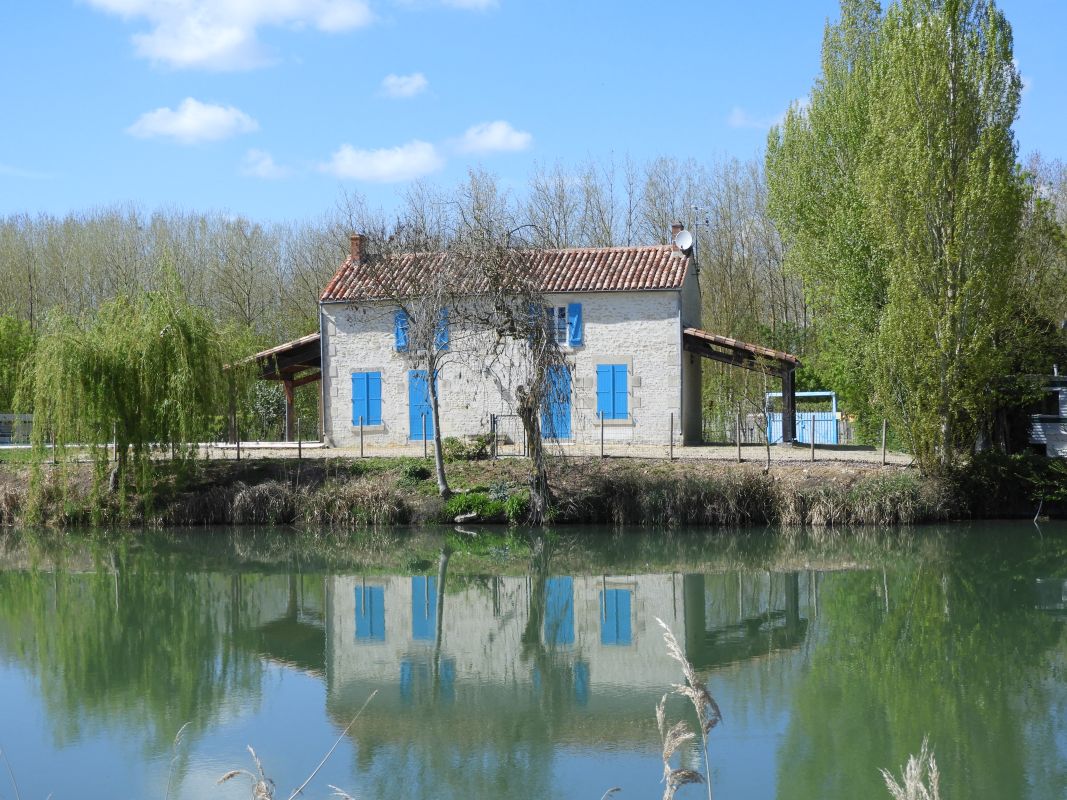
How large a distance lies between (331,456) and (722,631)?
12256mm

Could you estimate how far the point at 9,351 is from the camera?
3044cm

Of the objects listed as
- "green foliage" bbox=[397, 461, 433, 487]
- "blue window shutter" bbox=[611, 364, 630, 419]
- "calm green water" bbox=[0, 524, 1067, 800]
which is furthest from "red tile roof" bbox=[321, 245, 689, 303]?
"calm green water" bbox=[0, 524, 1067, 800]

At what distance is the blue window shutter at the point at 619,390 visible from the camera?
2386cm

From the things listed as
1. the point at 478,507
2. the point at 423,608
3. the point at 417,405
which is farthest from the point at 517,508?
the point at 423,608

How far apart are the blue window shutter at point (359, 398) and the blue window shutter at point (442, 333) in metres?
4.50

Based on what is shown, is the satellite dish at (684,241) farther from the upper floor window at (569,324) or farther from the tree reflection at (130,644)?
the tree reflection at (130,644)

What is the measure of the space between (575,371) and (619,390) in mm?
1032

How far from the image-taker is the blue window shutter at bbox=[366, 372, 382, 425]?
2470 cm

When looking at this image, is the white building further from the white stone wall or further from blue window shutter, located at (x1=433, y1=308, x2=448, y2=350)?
blue window shutter, located at (x1=433, y1=308, x2=448, y2=350)

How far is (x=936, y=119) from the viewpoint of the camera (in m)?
19.1

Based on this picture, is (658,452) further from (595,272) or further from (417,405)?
(417,405)

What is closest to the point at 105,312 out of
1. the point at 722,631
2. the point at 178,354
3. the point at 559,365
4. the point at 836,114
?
the point at 178,354

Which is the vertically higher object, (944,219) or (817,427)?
(944,219)

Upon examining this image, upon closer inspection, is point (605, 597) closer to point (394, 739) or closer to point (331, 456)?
point (394, 739)
